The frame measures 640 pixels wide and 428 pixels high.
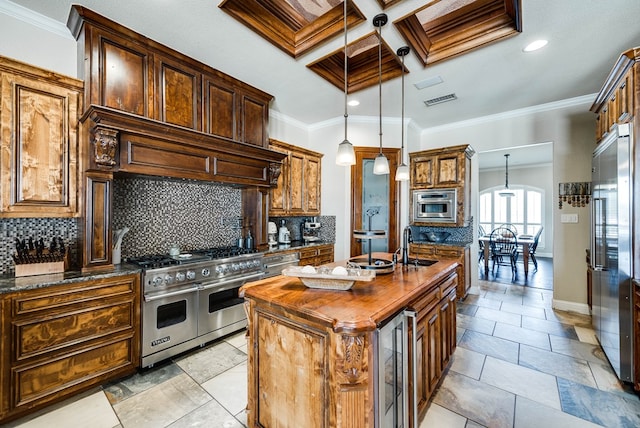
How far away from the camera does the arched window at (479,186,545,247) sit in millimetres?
8422

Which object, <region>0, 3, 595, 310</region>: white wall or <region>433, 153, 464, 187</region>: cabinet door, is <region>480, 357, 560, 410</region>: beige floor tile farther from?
<region>433, 153, 464, 187</region>: cabinet door

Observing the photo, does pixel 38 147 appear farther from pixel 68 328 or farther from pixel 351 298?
pixel 351 298

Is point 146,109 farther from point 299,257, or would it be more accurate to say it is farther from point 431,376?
point 431,376

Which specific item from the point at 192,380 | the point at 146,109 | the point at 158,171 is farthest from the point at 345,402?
the point at 146,109

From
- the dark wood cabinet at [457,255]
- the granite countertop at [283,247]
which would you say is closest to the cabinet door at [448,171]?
the dark wood cabinet at [457,255]

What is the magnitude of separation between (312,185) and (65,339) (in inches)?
134

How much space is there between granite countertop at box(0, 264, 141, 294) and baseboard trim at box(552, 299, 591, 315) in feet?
16.9

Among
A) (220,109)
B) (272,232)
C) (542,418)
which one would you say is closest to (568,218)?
(542,418)

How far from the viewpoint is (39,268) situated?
203 cm

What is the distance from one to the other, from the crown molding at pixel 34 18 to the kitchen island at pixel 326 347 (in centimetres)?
263

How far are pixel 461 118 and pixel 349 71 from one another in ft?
7.44

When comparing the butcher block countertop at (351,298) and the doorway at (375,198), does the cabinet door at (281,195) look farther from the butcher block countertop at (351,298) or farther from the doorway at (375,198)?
the butcher block countertop at (351,298)

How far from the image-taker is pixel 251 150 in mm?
3209

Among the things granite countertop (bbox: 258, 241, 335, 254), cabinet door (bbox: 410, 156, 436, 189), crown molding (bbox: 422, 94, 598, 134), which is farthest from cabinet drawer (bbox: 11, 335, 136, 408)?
crown molding (bbox: 422, 94, 598, 134)
